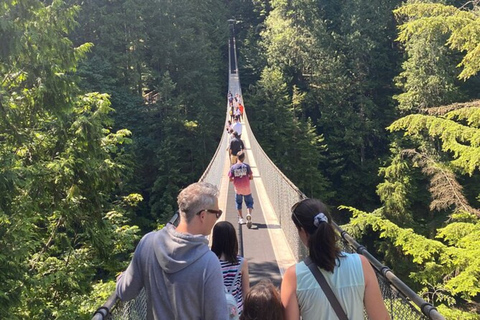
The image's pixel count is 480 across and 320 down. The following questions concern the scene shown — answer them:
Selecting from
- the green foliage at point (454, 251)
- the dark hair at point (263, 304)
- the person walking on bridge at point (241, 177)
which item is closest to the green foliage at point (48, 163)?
the person walking on bridge at point (241, 177)

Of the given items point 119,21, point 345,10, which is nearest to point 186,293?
point 119,21

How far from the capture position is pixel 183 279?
4.59 feet

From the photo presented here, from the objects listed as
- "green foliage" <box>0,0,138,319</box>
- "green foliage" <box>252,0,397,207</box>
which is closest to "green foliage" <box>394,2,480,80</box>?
"green foliage" <box>0,0,138,319</box>

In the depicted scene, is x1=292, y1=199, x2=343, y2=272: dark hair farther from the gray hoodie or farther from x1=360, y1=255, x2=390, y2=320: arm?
the gray hoodie

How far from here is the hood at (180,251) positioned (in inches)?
55.1

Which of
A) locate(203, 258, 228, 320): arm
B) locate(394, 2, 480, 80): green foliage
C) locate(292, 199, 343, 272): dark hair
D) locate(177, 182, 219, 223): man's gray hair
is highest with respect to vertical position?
locate(394, 2, 480, 80): green foliage

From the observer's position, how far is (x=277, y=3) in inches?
1198

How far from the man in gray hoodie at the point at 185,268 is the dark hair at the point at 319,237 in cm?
29

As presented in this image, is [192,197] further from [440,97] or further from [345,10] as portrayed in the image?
[345,10]

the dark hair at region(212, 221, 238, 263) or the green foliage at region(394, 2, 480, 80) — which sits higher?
the green foliage at region(394, 2, 480, 80)

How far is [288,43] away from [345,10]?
12.2 feet

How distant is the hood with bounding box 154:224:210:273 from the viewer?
4.59 feet

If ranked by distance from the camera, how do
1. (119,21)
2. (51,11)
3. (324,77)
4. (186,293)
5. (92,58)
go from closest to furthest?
(186,293), (51,11), (92,58), (119,21), (324,77)

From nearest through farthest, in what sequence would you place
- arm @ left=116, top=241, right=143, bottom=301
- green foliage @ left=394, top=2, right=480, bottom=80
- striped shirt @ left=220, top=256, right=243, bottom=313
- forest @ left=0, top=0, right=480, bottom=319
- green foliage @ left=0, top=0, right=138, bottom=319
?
arm @ left=116, top=241, right=143, bottom=301, striped shirt @ left=220, top=256, right=243, bottom=313, green foliage @ left=0, top=0, right=138, bottom=319, forest @ left=0, top=0, right=480, bottom=319, green foliage @ left=394, top=2, right=480, bottom=80
